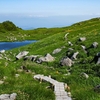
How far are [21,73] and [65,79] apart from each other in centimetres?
457

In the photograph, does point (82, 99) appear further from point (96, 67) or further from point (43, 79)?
point (96, 67)

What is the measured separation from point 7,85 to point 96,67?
1054 centimetres

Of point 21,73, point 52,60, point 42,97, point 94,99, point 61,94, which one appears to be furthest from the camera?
point 52,60

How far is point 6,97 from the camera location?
1728 cm

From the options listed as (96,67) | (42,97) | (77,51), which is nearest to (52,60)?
(77,51)

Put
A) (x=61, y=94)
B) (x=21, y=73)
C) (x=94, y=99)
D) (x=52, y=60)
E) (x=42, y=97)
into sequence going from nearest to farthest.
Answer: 1. (x=94, y=99)
2. (x=42, y=97)
3. (x=61, y=94)
4. (x=21, y=73)
5. (x=52, y=60)

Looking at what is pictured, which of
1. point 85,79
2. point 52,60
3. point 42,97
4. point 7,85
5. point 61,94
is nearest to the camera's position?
point 42,97

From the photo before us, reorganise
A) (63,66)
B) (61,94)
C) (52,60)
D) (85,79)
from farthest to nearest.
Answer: (52,60) < (63,66) < (85,79) < (61,94)

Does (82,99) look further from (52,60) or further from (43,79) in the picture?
(52,60)

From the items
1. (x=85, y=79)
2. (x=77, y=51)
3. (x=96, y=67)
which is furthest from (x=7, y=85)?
(x=77, y=51)

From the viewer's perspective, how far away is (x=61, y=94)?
61.3ft

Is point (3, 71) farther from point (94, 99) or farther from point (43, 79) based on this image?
point (94, 99)

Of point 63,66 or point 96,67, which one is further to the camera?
point 63,66

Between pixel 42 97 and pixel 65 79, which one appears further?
pixel 65 79
